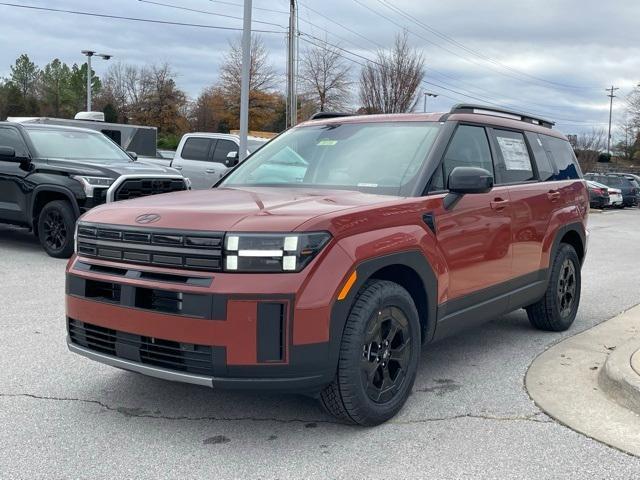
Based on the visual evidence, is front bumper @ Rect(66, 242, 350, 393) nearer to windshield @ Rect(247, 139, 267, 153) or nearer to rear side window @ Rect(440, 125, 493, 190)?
rear side window @ Rect(440, 125, 493, 190)

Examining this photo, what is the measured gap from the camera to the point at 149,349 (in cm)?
347

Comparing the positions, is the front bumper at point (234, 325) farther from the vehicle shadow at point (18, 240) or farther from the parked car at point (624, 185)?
the parked car at point (624, 185)

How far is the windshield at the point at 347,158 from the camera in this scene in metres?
4.39

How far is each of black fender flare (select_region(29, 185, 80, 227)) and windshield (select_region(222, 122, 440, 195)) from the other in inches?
192

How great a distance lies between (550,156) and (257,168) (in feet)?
9.07

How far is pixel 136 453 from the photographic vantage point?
343 centimetres

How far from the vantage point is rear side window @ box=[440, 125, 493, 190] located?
4.58 meters

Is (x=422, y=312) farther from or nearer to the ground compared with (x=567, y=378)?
farther from the ground

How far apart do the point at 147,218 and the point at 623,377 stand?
3125 millimetres

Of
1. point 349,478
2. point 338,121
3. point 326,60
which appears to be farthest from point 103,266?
point 326,60

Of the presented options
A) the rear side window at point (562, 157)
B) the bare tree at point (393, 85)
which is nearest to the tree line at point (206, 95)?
the bare tree at point (393, 85)

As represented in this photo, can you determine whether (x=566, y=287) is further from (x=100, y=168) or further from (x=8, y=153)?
(x=8, y=153)

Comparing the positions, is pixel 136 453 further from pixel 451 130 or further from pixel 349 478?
pixel 451 130

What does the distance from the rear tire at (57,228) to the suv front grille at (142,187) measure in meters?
0.75
